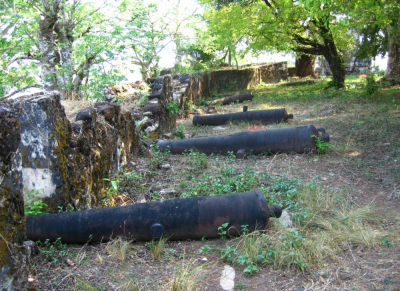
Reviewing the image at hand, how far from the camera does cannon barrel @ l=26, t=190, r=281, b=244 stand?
3141 millimetres

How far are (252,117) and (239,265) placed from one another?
6999 mm

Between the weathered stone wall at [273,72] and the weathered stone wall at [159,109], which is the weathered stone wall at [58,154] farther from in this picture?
the weathered stone wall at [273,72]

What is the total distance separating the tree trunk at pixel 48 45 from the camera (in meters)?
11.8

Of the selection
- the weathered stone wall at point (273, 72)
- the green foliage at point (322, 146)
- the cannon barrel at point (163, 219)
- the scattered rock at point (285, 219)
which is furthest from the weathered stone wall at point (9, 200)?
the weathered stone wall at point (273, 72)

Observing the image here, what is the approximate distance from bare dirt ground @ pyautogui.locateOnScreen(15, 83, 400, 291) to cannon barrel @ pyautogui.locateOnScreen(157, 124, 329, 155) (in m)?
0.28

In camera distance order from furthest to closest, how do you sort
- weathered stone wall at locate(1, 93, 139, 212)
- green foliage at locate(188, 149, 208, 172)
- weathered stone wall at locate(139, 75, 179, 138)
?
weathered stone wall at locate(139, 75, 179, 138), green foliage at locate(188, 149, 208, 172), weathered stone wall at locate(1, 93, 139, 212)

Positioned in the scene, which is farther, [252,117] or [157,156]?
[252,117]

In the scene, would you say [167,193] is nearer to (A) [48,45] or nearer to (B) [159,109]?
(B) [159,109]

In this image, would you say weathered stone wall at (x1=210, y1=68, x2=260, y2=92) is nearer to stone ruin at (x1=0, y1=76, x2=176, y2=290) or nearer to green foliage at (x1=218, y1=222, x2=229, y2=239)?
stone ruin at (x1=0, y1=76, x2=176, y2=290)

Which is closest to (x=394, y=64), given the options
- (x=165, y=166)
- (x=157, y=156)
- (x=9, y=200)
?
(x=157, y=156)

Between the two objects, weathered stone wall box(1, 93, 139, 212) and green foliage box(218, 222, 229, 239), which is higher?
weathered stone wall box(1, 93, 139, 212)

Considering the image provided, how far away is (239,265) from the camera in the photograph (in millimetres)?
2887

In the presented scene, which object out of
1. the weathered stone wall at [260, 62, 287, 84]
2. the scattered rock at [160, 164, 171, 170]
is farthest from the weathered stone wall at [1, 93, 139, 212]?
the weathered stone wall at [260, 62, 287, 84]

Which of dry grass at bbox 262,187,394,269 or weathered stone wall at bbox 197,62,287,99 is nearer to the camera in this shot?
dry grass at bbox 262,187,394,269
